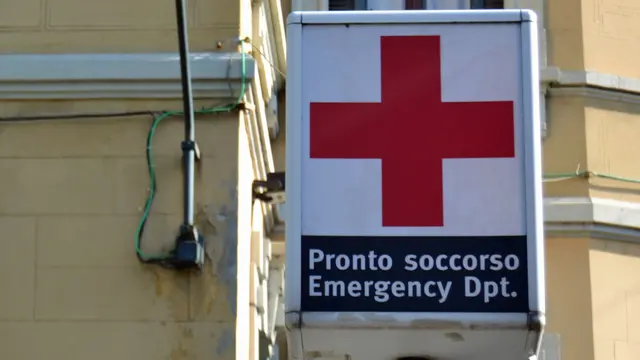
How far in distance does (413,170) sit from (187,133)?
5.66 ft

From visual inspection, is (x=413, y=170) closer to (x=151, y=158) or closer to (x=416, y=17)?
(x=416, y=17)

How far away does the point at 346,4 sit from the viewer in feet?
28.4

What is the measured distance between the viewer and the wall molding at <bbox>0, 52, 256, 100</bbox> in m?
5.44

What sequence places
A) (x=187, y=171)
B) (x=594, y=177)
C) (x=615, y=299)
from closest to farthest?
1. (x=187, y=171)
2. (x=615, y=299)
3. (x=594, y=177)

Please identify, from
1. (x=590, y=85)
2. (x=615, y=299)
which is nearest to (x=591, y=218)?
(x=615, y=299)

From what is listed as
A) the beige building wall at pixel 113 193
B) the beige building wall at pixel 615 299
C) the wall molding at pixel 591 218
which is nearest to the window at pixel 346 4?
the wall molding at pixel 591 218

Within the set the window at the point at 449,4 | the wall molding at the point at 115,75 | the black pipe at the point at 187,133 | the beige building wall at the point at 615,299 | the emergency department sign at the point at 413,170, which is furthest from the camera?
the window at the point at 449,4

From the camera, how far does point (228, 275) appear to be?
17.3 feet

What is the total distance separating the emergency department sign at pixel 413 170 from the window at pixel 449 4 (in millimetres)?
4681

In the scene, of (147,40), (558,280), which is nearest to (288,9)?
Result: (558,280)

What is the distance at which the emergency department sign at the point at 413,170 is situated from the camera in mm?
3670

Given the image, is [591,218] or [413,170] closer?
[413,170]

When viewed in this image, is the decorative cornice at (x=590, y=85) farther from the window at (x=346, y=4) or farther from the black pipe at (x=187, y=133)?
the black pipe at (x=187, y=133)

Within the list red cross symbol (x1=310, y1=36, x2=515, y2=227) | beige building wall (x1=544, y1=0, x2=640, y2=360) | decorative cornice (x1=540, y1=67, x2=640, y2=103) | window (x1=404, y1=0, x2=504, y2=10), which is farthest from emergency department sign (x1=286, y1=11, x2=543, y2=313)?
window (x1=404, y1=0, x2=504, y2=10)
